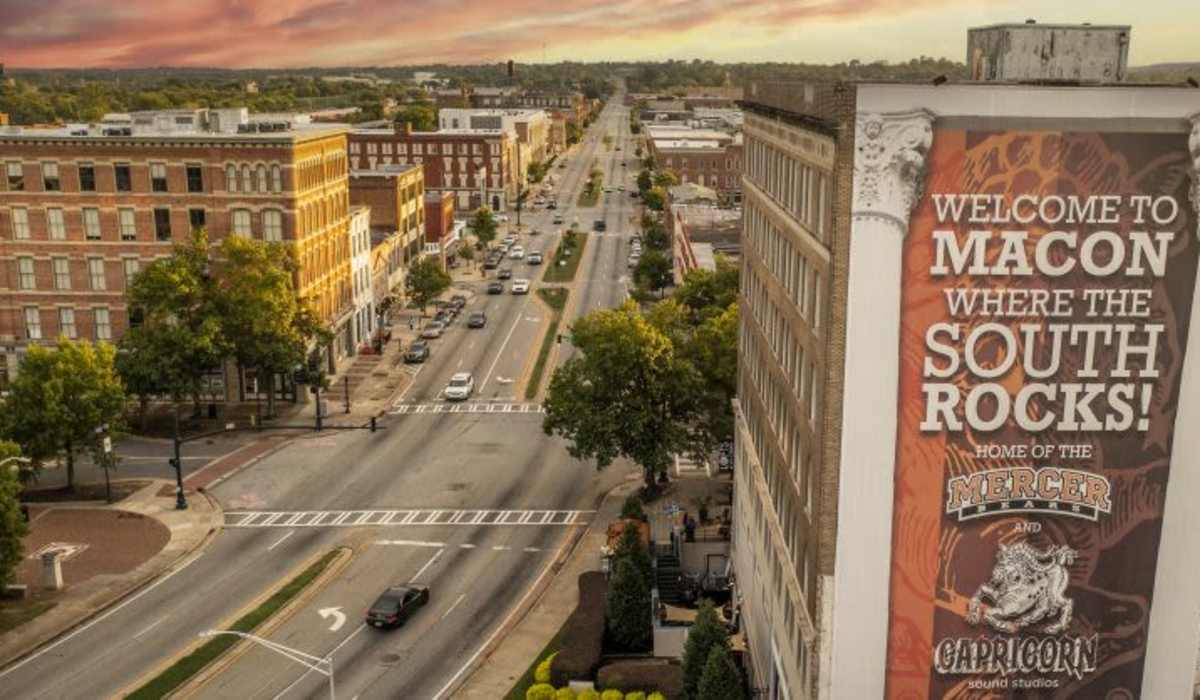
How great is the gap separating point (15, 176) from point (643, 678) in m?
62.4

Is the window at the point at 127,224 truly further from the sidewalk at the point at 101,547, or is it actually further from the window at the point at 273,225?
the sidewalk at the point at 101,547

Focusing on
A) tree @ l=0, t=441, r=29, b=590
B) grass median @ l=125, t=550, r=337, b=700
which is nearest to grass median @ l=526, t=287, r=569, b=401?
grass median @ l=125, t=550, r=337, b=700

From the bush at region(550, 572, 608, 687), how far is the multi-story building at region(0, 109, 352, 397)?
38661 millimetres

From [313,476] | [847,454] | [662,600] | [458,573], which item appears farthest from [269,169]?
[847,454]

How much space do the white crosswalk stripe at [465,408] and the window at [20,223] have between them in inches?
1149

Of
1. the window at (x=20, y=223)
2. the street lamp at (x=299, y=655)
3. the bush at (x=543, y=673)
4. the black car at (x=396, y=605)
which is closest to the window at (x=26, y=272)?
the window at (x=20, y=223)

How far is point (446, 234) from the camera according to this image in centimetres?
14125

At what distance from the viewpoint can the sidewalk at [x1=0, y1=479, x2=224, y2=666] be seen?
162 feet

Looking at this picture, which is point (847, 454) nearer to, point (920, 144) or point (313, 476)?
point (920, 144)

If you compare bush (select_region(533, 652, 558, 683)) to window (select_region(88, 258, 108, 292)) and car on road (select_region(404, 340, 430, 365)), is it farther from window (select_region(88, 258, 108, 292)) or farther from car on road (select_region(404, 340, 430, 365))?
car on road (select_region(404, 340, 430, 365))

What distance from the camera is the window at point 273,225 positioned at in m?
80.5

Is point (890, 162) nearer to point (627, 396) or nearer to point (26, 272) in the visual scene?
point (627, 396)

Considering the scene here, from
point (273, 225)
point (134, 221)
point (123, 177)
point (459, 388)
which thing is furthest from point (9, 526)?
point (459, 388)

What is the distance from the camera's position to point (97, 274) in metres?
81.9
